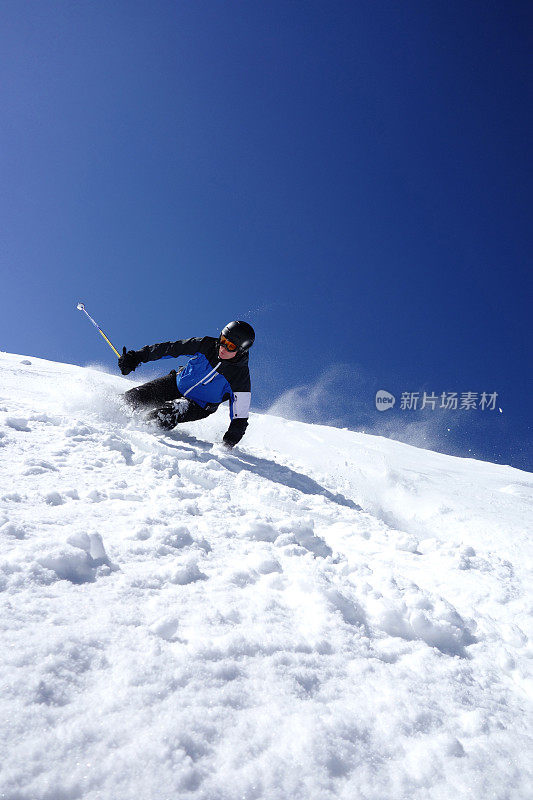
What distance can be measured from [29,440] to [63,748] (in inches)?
91.7

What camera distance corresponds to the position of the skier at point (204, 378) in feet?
16.4

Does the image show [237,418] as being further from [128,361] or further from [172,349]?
[128,361]

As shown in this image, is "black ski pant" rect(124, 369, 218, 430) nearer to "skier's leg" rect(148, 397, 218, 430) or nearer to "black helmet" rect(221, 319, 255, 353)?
"skier's leg" rect(148, 397, 218, 430)

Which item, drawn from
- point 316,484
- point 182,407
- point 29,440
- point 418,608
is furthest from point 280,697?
point 182,407

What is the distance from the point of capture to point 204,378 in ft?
Result: 16.8

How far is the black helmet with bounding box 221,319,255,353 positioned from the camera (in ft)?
16.4

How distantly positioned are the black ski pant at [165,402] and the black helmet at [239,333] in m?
0.85

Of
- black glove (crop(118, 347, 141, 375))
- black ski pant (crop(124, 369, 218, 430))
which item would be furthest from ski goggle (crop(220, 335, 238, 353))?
black glove (crop(118, 347, 141, 375))

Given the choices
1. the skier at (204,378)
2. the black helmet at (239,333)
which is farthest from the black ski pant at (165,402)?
the black helmet at (239,333)

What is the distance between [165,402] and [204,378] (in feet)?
→ 1.84

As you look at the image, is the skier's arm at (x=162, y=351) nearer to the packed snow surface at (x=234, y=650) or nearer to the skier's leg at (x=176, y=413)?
the skier's leg at (x=176, y=413)

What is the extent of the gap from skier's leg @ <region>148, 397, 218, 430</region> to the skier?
0.04 ft

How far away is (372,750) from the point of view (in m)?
1.05

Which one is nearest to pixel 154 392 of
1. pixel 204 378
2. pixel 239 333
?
pixel 204 378
